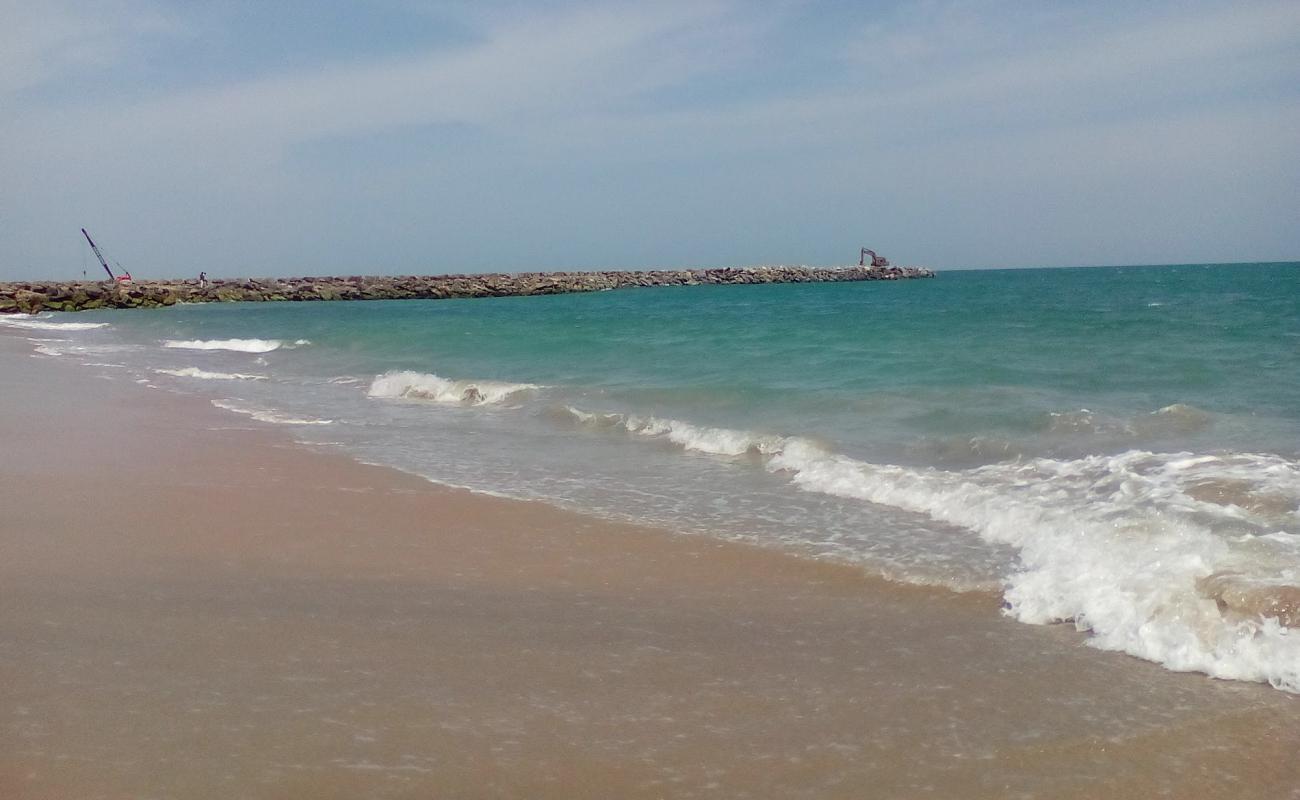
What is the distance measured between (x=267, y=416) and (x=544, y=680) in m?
9.87

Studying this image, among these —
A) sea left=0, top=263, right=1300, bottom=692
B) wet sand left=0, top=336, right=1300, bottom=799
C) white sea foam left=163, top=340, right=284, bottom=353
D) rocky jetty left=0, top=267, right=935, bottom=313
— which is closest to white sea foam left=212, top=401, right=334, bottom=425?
sea left=0, top=263, right=1300, bottom=692

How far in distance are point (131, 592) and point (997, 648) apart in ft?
14.7

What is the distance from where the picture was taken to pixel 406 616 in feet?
16.1

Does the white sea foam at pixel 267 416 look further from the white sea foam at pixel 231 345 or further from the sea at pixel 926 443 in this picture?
the white sea foam at pixel 231 345

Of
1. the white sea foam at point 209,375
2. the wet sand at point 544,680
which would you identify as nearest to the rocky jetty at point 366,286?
the white sea foam at point 209,375

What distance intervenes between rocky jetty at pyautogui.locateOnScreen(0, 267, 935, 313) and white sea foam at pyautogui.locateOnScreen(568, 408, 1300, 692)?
53814mm

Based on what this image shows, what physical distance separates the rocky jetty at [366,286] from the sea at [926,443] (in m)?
34.1

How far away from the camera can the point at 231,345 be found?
90.0 feet

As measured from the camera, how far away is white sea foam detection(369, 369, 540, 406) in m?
15.0

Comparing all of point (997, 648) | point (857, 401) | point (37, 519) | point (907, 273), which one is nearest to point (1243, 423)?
point (857, 401)

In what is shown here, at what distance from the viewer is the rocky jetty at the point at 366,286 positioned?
5388 cm

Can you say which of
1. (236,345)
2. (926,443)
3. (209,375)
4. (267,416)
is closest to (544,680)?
(926,443)

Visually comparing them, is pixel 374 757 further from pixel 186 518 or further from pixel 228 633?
pixel 186 518

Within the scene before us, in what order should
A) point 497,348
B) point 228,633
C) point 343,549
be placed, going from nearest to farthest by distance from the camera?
1. point 228,633
2. point 343,549
3. point 497,348
